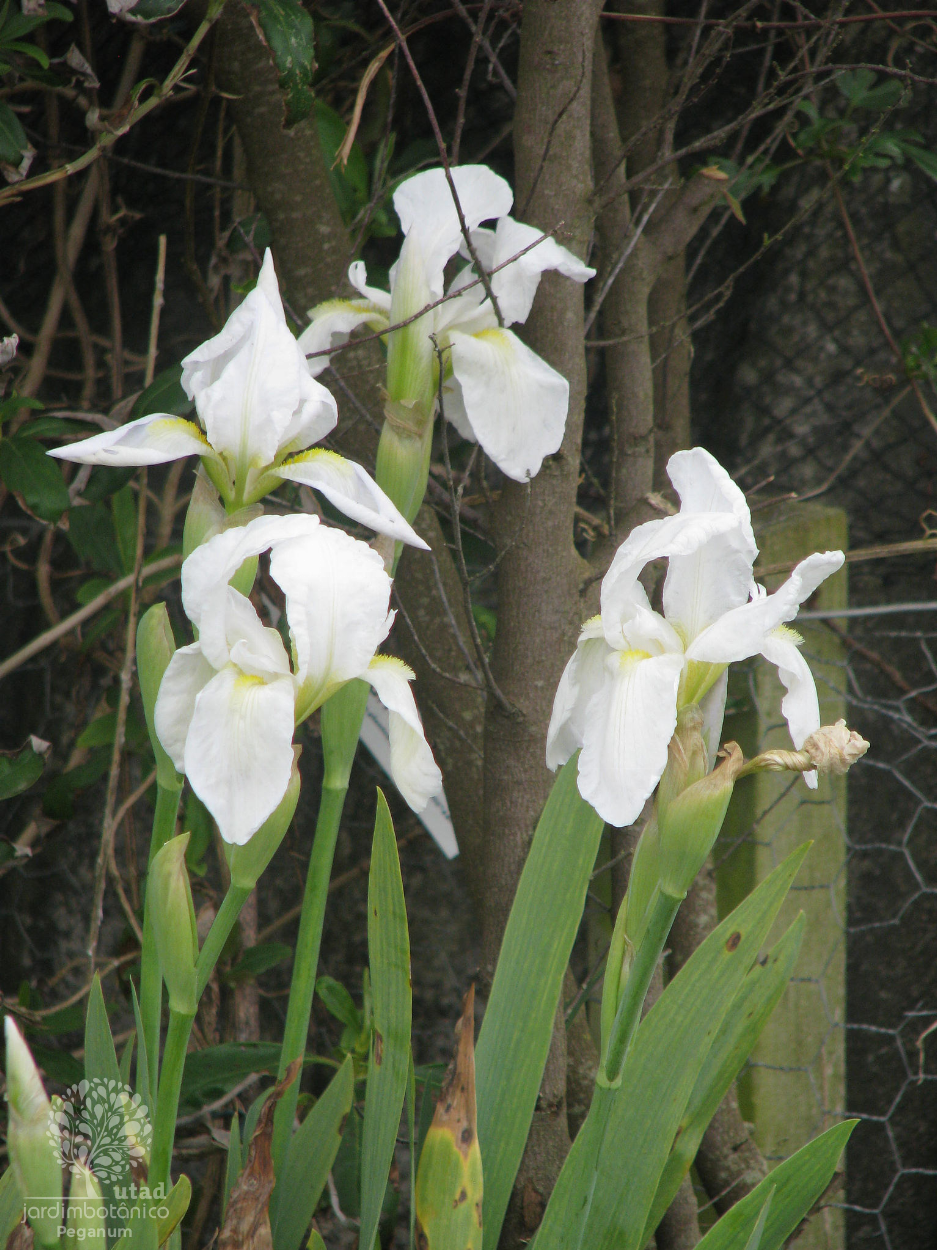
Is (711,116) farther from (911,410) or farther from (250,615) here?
(250,615)

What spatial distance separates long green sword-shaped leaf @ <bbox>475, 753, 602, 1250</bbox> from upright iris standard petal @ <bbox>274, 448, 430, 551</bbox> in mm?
183

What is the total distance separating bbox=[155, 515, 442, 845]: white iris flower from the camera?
15.8 inches

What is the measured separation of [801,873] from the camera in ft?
3.18

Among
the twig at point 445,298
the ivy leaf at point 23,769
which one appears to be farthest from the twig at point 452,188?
the ivy leaf at point 23,769

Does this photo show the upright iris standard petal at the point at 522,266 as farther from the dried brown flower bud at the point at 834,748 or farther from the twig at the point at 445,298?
the dried brown flower bud at the point at 834,748

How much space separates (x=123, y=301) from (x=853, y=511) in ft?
3.35

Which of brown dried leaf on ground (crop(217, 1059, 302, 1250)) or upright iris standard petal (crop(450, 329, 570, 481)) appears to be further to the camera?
upright iris standard petal (crop(450, 329, 570, 481))

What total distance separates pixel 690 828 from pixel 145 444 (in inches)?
12.8

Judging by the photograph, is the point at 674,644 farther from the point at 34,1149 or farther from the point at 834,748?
the point at 34,1149

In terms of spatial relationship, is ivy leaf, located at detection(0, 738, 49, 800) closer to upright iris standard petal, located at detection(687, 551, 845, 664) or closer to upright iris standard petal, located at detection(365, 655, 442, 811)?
upright iris standard petal, located at detection(365, 655, 442, 811)

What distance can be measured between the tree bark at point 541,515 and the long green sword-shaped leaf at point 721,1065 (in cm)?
14

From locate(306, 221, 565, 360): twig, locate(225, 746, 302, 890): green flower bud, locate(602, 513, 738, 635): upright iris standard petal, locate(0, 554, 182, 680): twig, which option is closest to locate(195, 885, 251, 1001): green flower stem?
locate(225, 746, 302, 890): green flower bud

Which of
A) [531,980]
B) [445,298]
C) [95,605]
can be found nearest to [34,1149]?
[531,980]

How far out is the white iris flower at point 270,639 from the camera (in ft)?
1.32
